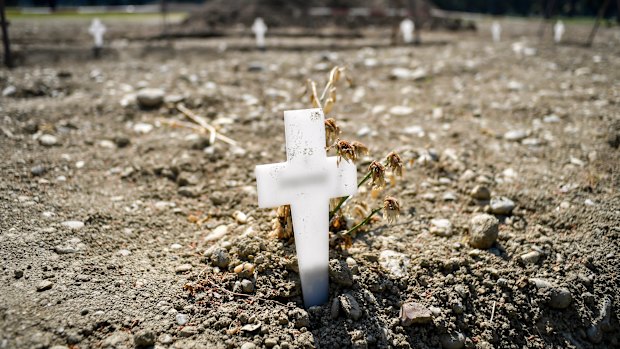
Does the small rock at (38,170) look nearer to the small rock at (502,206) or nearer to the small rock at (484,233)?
the small rock at (484,233)

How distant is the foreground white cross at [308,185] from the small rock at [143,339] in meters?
0.74

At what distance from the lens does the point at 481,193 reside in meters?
3.04

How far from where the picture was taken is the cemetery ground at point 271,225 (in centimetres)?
207

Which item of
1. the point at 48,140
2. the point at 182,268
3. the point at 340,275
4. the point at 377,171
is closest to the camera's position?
the point at 377,171

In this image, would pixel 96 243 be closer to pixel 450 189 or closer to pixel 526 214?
pixel 450 189

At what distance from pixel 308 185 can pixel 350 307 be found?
655 millimetres

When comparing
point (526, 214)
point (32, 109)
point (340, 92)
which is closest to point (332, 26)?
point (340, 92)

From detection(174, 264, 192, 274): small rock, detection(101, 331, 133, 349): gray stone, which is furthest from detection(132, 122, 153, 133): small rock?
detection(101, 331, 133, 349): gray stone

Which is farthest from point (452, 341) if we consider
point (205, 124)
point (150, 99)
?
point (150, 99)

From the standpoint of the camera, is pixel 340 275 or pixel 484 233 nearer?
pixel 340 275

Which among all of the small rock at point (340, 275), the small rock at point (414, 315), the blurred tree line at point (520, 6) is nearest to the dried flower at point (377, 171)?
the small rock at point (340, 275)

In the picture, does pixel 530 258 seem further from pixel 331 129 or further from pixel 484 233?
pixel 331 129

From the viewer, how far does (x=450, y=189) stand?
3221 millimetres

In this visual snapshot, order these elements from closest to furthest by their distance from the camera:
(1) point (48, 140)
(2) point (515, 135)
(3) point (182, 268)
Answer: (3) point (182, 268), (1) point (48, 140), (2) point (515, 135)
